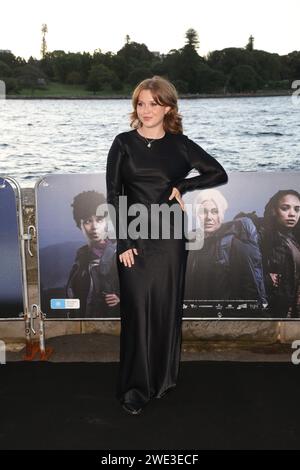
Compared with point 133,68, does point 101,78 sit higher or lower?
lower

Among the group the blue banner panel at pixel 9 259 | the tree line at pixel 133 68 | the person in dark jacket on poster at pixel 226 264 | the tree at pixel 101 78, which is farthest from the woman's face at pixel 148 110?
the tree at pixel 101 78

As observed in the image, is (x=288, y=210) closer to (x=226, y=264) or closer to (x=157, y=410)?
(x=226, y=264)

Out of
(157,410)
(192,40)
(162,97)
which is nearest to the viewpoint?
(162,97)

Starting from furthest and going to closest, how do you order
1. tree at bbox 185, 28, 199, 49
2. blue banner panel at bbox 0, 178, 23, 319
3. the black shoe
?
tree at bbox 185, 28, 199, 49 → blue banner panel at bbox 0, 178, 23, 319 → the black shoe

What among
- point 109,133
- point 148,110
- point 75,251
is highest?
point 148,110

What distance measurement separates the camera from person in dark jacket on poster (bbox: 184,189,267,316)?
402cm

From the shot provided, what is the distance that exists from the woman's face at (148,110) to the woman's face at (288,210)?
132 cm

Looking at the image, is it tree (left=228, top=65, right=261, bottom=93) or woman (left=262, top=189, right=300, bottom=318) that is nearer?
woman (left=262, top=189, right=300, bottom=318)

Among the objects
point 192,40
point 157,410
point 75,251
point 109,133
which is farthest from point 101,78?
point 109,133

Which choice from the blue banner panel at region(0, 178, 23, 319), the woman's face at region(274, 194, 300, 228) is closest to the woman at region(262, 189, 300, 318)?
the woman's face at region(274, 194, 300, 228)

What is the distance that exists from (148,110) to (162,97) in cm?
10

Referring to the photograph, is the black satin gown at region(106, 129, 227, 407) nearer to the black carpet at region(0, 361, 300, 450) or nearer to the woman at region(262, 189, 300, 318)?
the black carpet at region(0, 361, 300, 450)

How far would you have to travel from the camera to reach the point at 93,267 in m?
4.05

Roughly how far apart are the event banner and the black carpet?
16.9 inches
